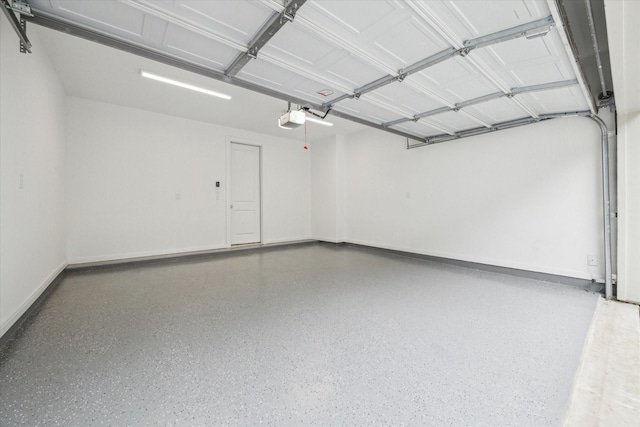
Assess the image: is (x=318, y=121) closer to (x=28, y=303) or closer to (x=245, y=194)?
(x=245, y=194)

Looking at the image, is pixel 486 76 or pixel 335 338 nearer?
pixel 335 338

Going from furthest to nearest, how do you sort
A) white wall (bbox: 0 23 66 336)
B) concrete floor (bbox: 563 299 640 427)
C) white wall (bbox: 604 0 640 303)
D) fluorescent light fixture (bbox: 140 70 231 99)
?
fluorescent light fixture (bbox: 140 70 231 99) < white wall (bbox: 604 0 640 303) < white wall (bbox: 0 23 66 336) < concrete floor (bbox: 563 299 640 427)

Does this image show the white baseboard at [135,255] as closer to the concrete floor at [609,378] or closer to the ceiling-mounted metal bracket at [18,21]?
the ceiling-mounted metal bracket at [18,21]

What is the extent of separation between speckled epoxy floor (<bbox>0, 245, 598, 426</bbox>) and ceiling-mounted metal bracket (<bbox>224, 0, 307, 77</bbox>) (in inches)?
96.7

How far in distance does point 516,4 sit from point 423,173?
3654 mm

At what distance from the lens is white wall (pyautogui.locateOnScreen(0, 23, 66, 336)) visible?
→ 211cm

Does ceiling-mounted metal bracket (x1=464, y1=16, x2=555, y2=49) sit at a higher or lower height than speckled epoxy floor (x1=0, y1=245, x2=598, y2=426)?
higher

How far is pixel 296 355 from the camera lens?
1923 mm

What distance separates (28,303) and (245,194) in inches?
168

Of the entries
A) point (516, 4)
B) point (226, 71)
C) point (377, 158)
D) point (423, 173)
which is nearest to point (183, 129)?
→ point (226, 71)

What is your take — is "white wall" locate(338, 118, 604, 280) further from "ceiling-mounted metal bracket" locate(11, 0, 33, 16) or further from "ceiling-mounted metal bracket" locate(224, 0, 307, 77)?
"ceiling-mounted metal bracket" locate(11, 0, 33, 16)

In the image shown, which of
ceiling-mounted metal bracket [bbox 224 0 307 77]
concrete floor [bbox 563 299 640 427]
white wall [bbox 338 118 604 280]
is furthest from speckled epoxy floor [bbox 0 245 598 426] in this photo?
ceiling-mounted metal bracket [bbox 224 0 307 77]

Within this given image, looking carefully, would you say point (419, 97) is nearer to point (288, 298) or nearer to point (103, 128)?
point (288, 298)

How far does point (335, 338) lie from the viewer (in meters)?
2.17
